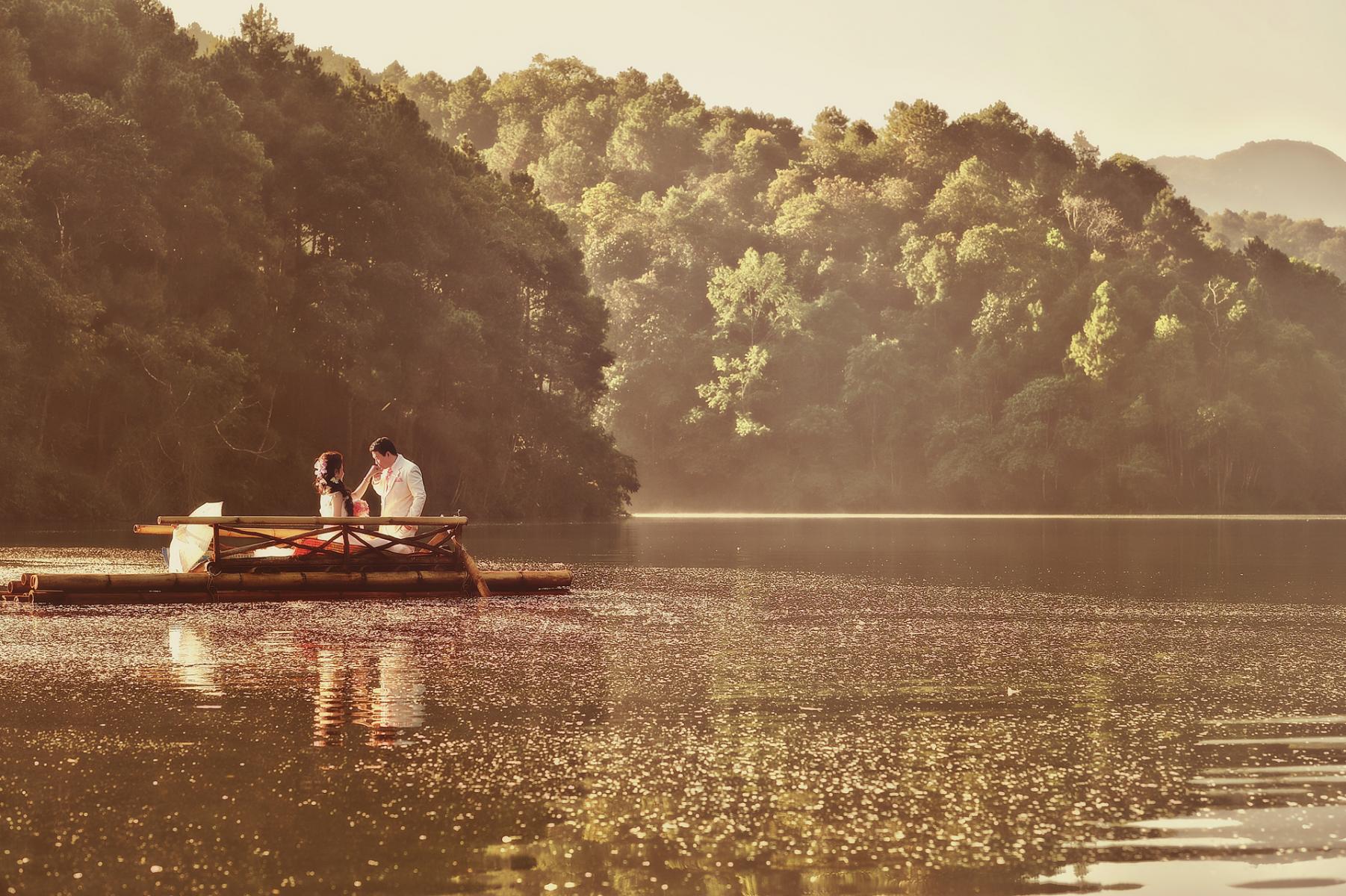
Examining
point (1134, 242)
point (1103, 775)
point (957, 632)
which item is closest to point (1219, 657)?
point (957, 632)

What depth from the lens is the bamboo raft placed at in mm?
17516

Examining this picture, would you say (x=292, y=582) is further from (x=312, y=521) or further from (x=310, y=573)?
(x=312, y=521)

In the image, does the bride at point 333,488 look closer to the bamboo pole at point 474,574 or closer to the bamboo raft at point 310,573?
the bamboo raft at point 310,573

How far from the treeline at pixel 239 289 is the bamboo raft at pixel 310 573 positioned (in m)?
24.6

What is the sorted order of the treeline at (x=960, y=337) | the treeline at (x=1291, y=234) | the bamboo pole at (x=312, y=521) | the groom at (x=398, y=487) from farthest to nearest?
the treeline at (x=1291, y=234) → the treeline at (x=960, y=337) → the groom at (x=398, y=487) → the bamboo pole at (x=312, y=521)

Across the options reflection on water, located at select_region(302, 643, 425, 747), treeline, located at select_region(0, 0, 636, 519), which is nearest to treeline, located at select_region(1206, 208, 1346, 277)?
treeline, located at select_region(0, 0, 636, 519)

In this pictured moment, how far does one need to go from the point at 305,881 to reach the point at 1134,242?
93.6 meters

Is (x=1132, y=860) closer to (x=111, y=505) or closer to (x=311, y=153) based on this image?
(x=111, y=505)

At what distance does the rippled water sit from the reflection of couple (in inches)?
88.7

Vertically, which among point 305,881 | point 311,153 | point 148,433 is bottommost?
point 305,881

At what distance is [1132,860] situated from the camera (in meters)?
6.16

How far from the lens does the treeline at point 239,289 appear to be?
141 ft

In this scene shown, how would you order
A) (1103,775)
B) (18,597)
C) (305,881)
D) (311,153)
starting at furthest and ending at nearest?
(311,153), (18,597), (1103,775), (305,881)

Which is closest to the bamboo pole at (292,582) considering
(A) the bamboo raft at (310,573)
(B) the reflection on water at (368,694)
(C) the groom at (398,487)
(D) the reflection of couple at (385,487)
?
(A) the bamboo raft at (310,573)
